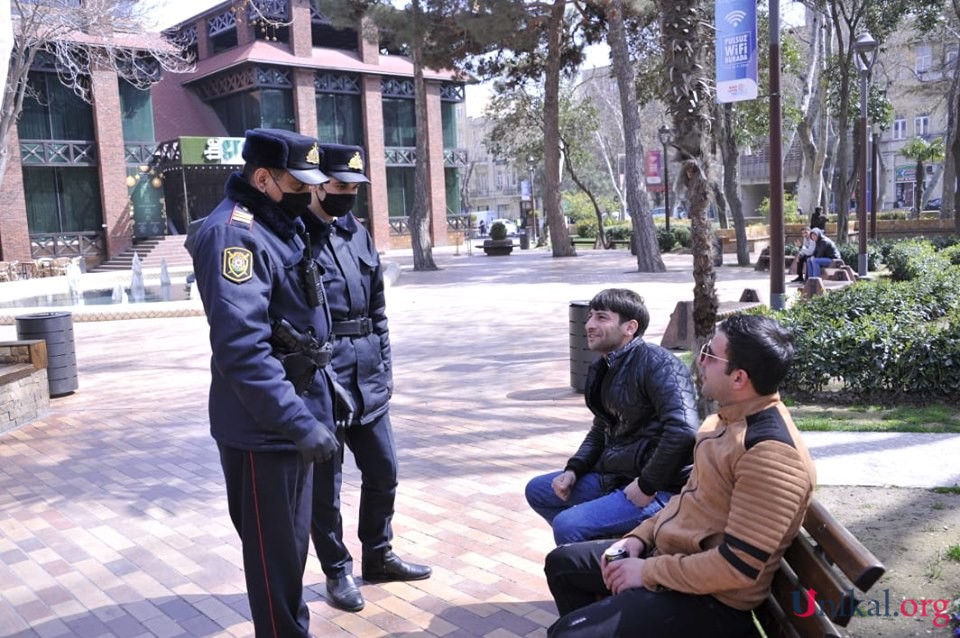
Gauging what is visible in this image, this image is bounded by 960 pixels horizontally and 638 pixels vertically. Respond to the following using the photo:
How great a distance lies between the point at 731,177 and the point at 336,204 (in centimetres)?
2258

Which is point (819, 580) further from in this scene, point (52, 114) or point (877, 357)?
point (52, 114)

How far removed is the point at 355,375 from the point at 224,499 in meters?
2.17

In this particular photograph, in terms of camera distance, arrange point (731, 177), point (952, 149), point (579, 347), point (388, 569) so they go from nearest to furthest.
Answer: point (388, 569)
point (579, 347)
point (952, 149)
point (731, 177)

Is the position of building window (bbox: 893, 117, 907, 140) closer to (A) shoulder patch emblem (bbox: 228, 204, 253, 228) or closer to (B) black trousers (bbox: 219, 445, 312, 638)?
(A) shoulder patch emblem (bbox: 228, 204, 253, 228)

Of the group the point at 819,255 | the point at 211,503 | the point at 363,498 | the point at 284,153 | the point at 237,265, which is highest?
the point at 284,153

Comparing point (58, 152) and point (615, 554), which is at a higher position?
point (58, 152)

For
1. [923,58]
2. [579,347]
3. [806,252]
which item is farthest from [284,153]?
[923,58]

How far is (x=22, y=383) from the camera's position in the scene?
733 cm

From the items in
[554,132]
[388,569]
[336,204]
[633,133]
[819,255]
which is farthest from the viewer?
[554,132]

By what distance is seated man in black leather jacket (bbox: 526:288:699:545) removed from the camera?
3.08m

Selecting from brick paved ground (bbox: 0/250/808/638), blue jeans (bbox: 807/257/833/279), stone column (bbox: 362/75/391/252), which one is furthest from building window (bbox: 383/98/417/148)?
brick paved ground (bbox: 0/250/808/638)

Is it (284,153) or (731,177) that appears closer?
(284,153)

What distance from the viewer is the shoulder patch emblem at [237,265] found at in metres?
2.77

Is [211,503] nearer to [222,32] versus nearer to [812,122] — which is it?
[812,122]
